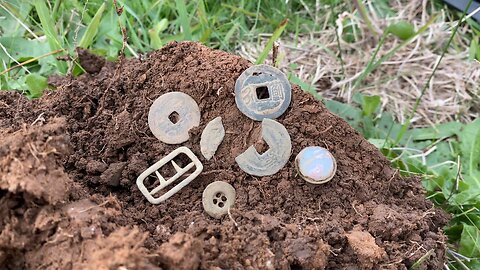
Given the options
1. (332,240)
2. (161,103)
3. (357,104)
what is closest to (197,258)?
(332,240)

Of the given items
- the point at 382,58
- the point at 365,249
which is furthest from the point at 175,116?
the point at 382,58

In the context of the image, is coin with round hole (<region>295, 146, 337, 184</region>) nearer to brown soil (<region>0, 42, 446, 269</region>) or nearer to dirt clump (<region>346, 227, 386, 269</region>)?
brown soil (<region>0, 42, 446, 269</region>)

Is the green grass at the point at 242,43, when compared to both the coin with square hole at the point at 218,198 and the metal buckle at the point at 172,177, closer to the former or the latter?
the metal buckle at the point at 172,177

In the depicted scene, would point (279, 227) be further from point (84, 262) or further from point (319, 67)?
point (319, 67)

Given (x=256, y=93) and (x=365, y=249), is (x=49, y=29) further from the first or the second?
(x=365, y=249)

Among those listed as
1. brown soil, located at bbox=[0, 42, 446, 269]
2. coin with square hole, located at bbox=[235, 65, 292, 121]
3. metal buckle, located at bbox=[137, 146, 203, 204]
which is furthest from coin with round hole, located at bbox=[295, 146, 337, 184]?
metal buckle, located at bbox=[137, 146, 203, 204]

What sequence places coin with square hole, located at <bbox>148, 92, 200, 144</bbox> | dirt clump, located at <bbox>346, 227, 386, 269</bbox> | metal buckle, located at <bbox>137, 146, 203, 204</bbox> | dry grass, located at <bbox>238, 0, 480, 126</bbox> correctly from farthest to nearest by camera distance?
dry grass, located at <bbox>238, 0, 480, 126</bbox>
coin with square hole, located at <bbox>148, 92, 200, 144</bbox>
metal buckle, located at <bbox>137, 146, 203, 204</bbox>
dirt clump, located at <bbox>346, 227, 386, 269</bbox>
